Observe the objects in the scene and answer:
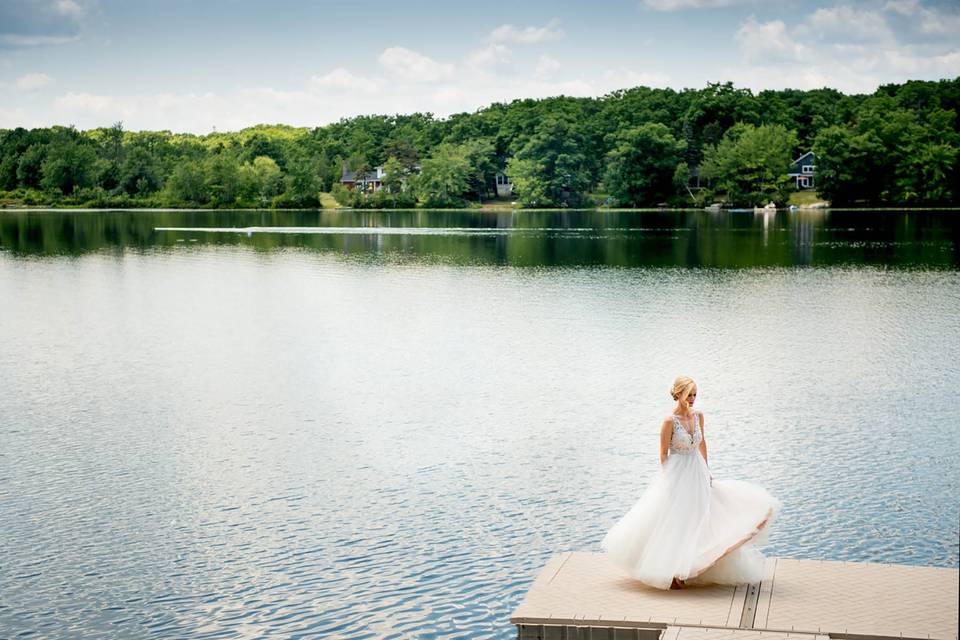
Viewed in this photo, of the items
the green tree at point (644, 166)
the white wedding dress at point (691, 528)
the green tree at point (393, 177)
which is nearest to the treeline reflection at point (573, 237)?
the green tree at point (644, 166)

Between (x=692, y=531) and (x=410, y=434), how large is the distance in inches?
450

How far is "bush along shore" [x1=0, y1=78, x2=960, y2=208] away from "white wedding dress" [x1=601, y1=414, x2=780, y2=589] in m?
135

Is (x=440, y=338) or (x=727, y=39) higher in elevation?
(x=727, y=39)

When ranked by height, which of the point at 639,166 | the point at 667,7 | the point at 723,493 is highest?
the point at 667,7

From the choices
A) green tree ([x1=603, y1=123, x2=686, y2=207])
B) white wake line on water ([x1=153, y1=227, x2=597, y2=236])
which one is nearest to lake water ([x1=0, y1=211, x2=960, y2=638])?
white wake line on water ([x1=153, y1=227, x2=597, y2=236])

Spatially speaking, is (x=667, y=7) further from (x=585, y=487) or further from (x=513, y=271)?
(x=585, y=487)

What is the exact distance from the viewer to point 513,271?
60.5 meters

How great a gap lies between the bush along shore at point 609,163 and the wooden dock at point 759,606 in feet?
440

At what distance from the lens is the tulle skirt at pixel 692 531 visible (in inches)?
461

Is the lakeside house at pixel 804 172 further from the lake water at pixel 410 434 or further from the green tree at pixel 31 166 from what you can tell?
the green tree at pixel 31 166

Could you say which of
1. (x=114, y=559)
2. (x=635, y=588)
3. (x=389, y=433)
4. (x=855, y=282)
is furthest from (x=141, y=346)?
(x=855, y=282)

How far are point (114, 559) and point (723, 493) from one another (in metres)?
8.89

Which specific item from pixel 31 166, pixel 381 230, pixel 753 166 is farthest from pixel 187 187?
pixel 753 166

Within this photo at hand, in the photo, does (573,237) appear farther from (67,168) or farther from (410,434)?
(67,168)
